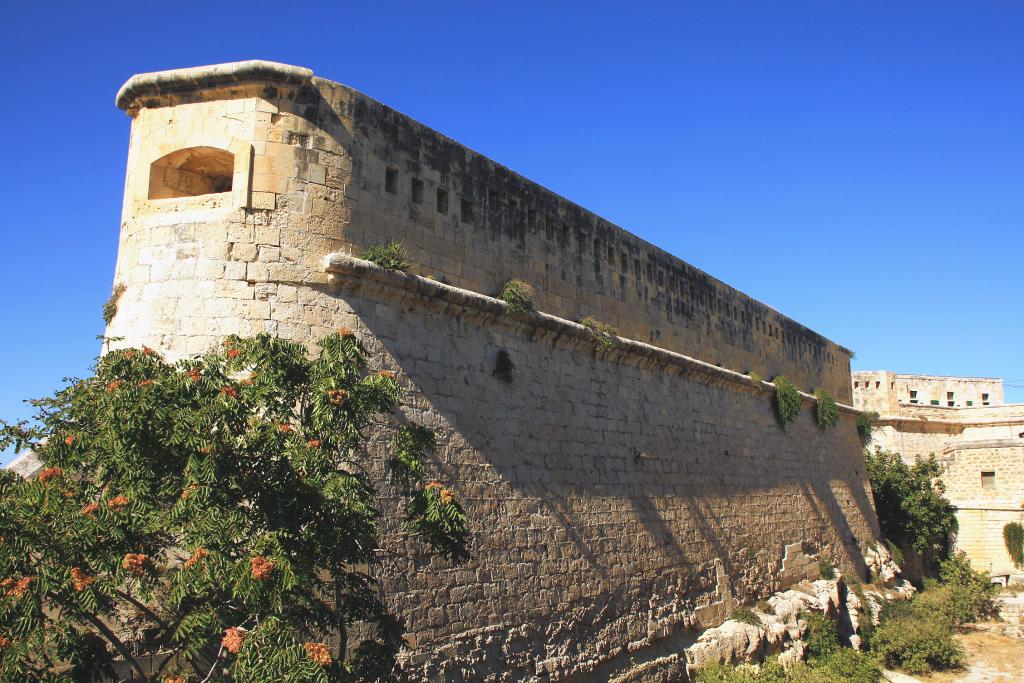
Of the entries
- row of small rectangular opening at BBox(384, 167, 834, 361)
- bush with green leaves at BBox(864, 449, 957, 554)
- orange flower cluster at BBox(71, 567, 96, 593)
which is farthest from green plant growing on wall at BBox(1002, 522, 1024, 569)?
orange flower cluster at BBox(71, 567, 96, 593)

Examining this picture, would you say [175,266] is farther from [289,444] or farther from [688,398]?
[688,398]

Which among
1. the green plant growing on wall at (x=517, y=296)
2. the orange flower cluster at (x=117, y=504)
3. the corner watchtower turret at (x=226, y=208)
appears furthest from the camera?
the green plant growing on wall at (x=517, y=296)

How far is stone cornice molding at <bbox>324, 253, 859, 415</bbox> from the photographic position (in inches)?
284

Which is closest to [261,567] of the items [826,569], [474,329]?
Result: [474,329]

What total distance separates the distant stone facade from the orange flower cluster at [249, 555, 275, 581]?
21.2m

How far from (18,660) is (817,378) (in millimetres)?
17077

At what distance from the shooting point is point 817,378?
1862cm

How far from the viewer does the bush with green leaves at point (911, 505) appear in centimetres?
2064

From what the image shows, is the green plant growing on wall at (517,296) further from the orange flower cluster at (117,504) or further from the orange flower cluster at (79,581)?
the orange flower cluster at (79,581)

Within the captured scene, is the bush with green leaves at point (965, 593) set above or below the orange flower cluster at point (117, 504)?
below

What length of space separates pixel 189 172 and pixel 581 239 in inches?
184

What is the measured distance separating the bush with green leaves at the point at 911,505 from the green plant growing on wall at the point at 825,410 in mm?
3258

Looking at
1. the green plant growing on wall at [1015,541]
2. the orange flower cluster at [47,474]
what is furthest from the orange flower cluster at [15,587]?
the green plant growing on wall at [1015,541]

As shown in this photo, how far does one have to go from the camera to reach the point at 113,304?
290 inches
